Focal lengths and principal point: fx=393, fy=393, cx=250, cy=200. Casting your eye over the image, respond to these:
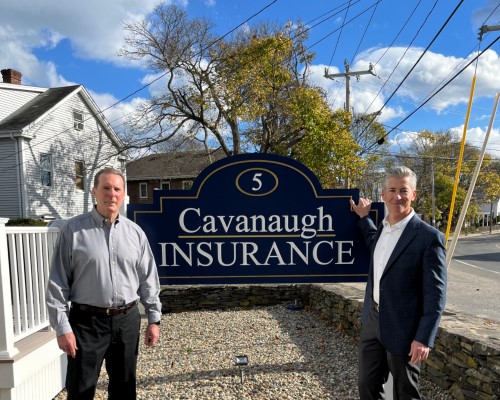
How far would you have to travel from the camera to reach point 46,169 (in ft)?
53.8

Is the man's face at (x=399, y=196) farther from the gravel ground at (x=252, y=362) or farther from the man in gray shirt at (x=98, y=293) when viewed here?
the gravel ground at (x=252, y=362)

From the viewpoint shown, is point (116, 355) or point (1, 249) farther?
point (1, 249)

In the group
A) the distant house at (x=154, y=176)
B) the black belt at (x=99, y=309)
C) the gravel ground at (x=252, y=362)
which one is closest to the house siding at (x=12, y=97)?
the distant house at (x=154, y=176)

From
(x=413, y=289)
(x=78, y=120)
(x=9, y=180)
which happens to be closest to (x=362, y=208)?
(x=413, y=289)

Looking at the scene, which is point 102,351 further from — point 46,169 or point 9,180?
point 46,169

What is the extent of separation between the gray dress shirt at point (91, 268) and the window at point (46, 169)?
1604 centimetres

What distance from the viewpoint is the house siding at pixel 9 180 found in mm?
15125

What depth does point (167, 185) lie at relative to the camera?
2975 centimetres

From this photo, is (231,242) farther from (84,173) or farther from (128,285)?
(84,173)

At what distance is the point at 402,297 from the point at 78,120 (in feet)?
62.6

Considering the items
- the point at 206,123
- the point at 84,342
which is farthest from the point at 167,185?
the point at 84,342

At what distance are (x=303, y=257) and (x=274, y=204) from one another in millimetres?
457

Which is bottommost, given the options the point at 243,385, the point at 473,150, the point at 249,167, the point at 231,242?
the point at 243,385

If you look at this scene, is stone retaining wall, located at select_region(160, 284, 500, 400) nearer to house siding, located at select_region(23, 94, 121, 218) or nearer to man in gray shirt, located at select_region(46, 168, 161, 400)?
man in gray shirt, located at select_region(46, 168, 161, 400)
